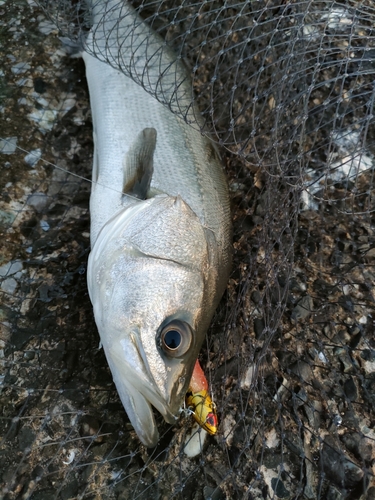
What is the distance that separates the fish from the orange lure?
244 mm

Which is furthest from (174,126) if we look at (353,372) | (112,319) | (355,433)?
(355,433)

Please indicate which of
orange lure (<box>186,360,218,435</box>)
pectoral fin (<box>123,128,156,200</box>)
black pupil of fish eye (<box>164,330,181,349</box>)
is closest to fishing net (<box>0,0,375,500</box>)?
orange lure (<box>186,360,218,435</box>)

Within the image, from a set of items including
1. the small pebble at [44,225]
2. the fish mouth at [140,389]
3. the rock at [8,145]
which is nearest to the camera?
the fish mouth at [140,389]

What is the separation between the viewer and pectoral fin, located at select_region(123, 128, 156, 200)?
2500mm

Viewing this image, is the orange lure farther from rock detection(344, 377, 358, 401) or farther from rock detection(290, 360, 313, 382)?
rock detection(344, 377, 358, 401)

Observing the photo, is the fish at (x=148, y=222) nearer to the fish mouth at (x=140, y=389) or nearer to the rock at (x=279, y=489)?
the fish mouth at (x=140, y=389)

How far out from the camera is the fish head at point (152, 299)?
1.96m

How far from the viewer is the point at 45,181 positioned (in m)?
3.02

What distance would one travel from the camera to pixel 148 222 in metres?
2.33

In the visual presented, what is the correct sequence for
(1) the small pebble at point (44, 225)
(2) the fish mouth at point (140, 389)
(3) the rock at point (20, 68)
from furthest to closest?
(3) the rock at point (20, 68) < (1) the small pebble at point (44, 225) < (2) the fish mouth at point (140, 389)

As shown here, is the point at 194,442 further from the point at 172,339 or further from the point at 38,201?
the point at 38,201

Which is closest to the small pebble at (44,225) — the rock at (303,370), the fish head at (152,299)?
the fish head at (152,299)

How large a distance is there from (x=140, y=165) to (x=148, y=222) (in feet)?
1.34

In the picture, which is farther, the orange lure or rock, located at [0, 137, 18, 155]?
rock, located at [0, 137, 18, 155]
